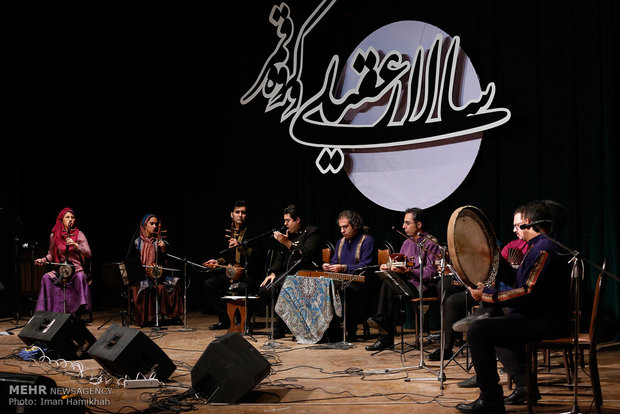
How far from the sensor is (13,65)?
31.6 feet

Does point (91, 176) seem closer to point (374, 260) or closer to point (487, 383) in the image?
point (374, 260)

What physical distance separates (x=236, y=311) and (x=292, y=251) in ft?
3.55

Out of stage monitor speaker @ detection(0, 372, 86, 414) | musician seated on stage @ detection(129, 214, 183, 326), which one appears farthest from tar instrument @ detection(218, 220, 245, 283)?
stage monitor speaker @ detection(0, 372, 86, 414)

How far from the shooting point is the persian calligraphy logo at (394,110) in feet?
24.8

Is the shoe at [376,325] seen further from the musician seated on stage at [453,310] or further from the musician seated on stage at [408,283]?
the musician seated on stage at [453,310]

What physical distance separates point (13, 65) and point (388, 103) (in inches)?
216

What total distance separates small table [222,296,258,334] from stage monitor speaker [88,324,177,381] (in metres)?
2.63

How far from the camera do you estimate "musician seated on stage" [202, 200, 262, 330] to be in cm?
789

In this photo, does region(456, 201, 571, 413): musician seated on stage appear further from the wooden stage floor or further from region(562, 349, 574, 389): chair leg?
region(562, 349, 574, 389): chair leg

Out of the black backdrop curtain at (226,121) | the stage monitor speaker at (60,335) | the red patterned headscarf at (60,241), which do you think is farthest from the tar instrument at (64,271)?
the stage monitor speaker at (60,335)

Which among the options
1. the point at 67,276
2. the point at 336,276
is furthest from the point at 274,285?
the point at 67,276

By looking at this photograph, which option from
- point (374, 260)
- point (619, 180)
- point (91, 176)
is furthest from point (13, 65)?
point (619, 180)

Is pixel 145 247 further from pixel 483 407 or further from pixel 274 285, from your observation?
pixel 483 407

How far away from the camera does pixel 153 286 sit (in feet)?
27.5
